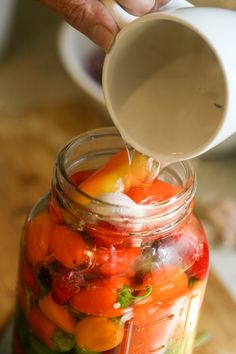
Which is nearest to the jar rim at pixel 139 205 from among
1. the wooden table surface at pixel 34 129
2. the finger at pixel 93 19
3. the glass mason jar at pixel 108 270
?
the glass mason jar at pixel 108 270

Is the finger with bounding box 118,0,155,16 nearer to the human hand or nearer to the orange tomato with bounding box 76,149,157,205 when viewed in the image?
the human hand

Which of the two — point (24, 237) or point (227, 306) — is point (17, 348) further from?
point (227, 306)

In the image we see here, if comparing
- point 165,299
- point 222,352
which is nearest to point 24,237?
point 165,299

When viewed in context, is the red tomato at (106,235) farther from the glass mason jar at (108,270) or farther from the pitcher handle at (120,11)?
the pitcher handle at (120,11)

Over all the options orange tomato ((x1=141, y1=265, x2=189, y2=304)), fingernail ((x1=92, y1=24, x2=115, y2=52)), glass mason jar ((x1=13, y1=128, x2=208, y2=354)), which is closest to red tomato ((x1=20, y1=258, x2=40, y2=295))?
glass mason jar ((x1=13, y1=128, x2=208, y2=354))

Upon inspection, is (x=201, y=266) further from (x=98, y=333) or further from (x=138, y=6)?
(x=138, y=6)
